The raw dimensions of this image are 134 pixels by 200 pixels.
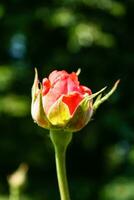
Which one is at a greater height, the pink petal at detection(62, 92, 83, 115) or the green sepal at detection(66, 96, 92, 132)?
the pink petal at detection(62, 92, 83, 115)

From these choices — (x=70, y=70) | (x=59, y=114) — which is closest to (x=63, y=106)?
(x=59, y=114)

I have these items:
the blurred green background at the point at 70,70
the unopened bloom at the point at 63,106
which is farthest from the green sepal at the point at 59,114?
the blurred green background at the point at 70,70

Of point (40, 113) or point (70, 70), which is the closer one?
point (40, 113)

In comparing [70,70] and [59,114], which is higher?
[70,70]

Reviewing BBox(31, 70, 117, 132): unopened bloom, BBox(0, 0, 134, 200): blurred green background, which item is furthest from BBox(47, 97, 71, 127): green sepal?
BBox(0, 0, 134, 200): blurred green background

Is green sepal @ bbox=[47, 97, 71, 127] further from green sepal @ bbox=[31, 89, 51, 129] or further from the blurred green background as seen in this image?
the blurred green background

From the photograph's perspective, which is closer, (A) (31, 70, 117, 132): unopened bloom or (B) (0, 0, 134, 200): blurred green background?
(A) (31, 70, 117, 132): unopened bloom

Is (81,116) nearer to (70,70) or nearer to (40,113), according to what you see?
(40,113)
